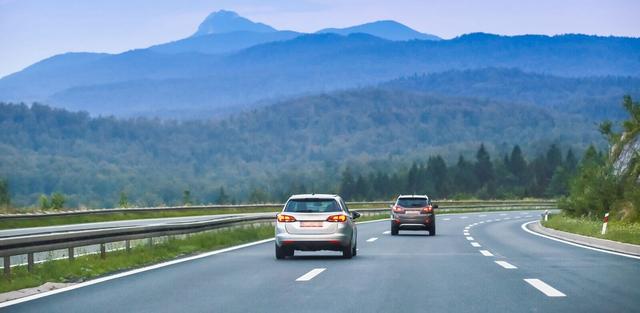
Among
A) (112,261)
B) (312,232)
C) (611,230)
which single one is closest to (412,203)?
(611,230)

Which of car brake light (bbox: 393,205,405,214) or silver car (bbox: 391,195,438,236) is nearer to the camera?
silver car (bbox: 391,195,438,236)

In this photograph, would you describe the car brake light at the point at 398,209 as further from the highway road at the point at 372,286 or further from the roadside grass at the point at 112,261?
the highway road at the point at 372,286

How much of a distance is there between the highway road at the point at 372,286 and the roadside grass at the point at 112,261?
32.3 inches

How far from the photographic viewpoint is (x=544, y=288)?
1377 cm

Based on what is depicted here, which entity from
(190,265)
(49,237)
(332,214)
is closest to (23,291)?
(49,237)

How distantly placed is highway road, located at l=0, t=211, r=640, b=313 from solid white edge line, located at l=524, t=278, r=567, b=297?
0.05 feet

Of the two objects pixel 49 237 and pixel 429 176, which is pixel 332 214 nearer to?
pixel 49 237

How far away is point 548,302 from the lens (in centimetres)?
1201

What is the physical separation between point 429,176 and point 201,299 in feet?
609

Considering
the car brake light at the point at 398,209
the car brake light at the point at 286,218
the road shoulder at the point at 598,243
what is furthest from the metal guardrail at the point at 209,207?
the road shoulder at the point at 598,243

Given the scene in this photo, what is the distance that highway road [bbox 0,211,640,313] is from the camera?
11805 mm

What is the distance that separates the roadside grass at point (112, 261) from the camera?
1520 centimetres

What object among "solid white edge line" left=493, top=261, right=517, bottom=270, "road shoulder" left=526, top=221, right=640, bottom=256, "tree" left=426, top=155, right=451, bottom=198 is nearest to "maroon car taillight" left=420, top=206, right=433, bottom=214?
"road shoulder" left=526, top=221, right=640, bottom=256

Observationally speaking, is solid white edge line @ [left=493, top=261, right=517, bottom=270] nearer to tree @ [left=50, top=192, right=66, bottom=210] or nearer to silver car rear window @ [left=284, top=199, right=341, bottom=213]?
silver car rear window @ [left=284, top=199, right=341, bottom=213]
